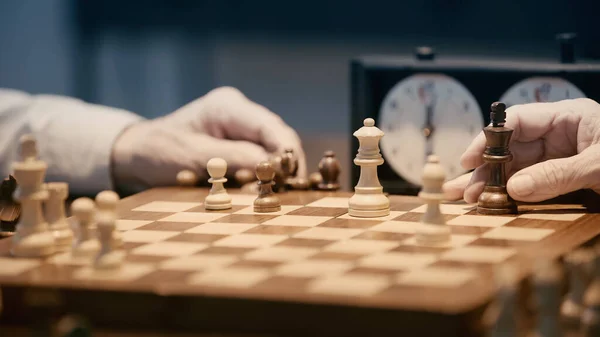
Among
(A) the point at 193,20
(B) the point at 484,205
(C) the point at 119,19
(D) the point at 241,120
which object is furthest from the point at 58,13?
(B) the point at 484,205

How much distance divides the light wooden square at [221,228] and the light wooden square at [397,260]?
0.36 metres

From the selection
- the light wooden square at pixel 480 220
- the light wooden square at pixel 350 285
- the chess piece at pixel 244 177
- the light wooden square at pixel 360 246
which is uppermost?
the chess piece at pixel 244 177

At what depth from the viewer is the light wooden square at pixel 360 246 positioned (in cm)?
159

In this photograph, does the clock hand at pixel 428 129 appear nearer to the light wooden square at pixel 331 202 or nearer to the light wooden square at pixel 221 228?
the light wooden square at pixel 331 202

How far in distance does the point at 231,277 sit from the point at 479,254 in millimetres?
445

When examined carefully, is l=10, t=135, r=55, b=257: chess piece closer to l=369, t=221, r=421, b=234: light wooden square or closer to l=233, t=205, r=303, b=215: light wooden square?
l=233, t=205, r=303, b=215: light wooden square

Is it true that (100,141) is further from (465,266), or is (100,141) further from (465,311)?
(465,311)

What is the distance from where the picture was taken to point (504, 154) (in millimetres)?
1947

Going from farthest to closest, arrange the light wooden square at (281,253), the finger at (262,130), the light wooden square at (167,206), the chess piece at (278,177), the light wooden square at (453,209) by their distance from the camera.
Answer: the finger at (262,130) < the chess piece at (278,177) < the light wooden square at (167,206) < the light wooden square at (453,209) < the light wooden square at (281,253)

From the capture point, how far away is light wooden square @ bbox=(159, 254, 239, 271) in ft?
4.85

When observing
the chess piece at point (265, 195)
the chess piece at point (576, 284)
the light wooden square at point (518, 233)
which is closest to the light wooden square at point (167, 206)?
the chess piece at point (265, 195)

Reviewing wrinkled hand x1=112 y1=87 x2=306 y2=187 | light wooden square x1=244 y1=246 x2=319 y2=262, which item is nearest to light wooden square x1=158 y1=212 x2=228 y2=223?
light wooden square x1=244 y1=246 x2=319 y2=262

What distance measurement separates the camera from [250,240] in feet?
5.56

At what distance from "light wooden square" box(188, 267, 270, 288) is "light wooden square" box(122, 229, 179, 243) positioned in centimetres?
32
